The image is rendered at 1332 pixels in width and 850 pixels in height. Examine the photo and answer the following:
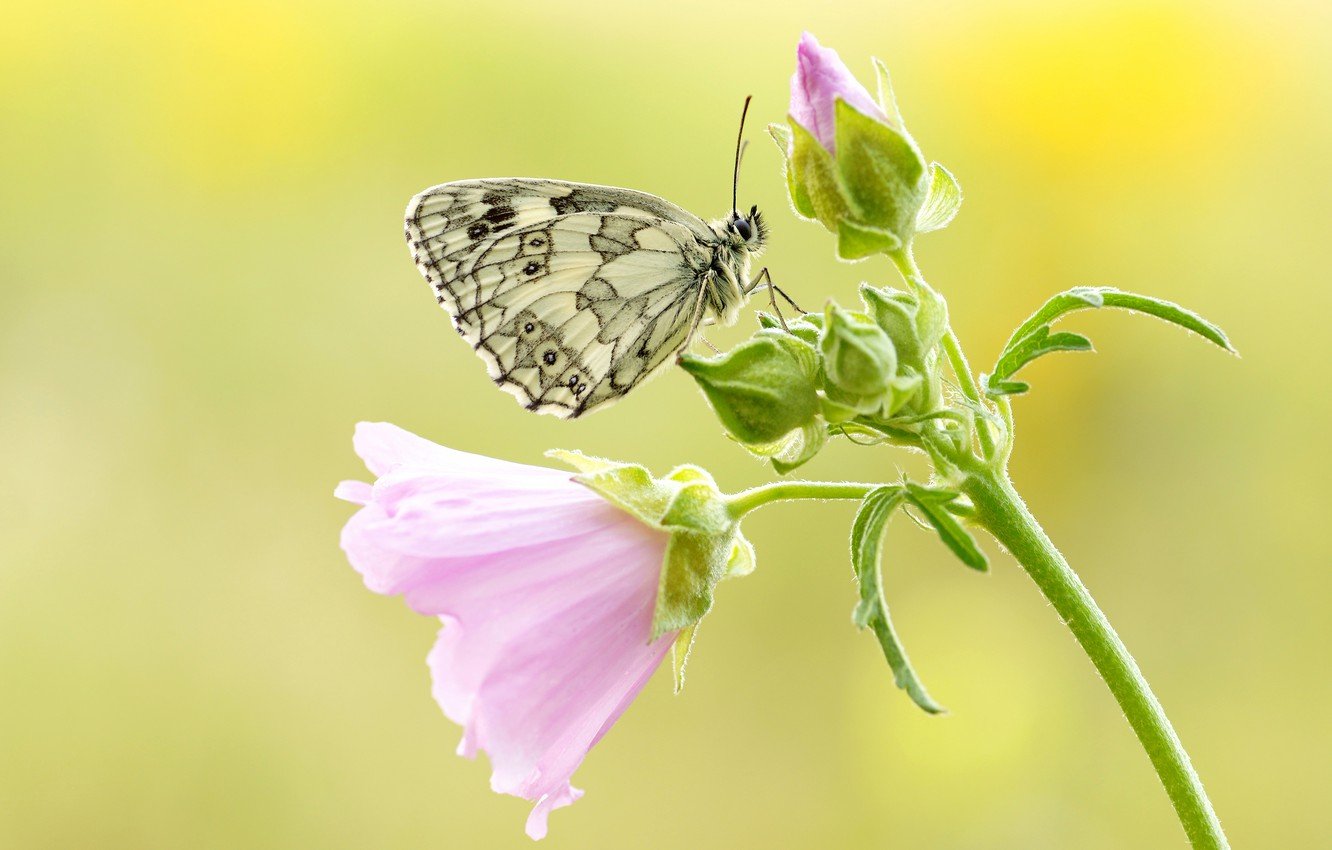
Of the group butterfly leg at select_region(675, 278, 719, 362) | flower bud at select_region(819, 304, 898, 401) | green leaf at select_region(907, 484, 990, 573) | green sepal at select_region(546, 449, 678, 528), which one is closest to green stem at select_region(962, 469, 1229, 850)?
green leaf at select_region(907, 484, 990, 573)

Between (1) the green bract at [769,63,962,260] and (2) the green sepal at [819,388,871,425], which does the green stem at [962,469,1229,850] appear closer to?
(2) the green sepal at [819,388,871,425]

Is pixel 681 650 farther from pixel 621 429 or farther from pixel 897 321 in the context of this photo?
pixel 621 429

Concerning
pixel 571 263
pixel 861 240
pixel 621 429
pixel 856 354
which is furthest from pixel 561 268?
pixel 621 429

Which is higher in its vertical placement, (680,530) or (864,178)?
(864,178)

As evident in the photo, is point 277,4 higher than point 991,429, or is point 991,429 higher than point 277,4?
point 277,4

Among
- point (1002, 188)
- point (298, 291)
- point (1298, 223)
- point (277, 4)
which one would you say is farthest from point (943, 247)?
point (277, 4)

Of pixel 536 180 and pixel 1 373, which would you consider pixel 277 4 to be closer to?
pixel 1 373

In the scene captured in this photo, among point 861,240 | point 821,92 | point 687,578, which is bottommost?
point 687,578
